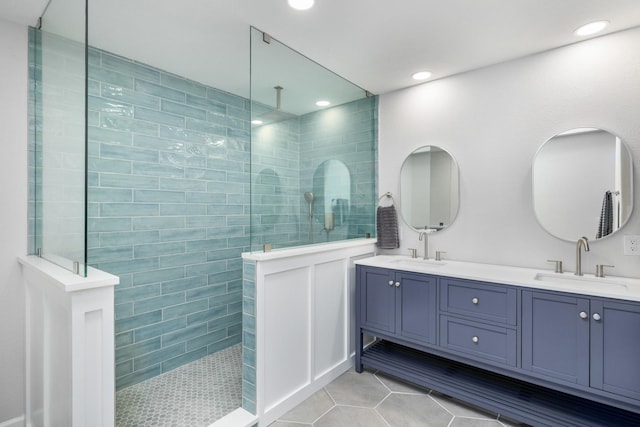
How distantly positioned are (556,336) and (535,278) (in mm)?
378

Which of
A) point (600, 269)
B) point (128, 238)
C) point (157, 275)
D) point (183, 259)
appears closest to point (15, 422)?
point (157, 275)

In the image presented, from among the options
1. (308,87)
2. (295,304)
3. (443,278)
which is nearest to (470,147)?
(443,278)

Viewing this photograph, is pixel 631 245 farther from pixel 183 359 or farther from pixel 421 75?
pixel 183 359

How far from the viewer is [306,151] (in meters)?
2.39

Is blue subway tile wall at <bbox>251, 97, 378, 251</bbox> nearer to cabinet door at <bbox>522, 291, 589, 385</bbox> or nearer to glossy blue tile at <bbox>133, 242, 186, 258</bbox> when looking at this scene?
glossy blue tile at <bbox>133, 242, 186, 258</bbox>

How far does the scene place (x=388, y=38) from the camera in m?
2.09

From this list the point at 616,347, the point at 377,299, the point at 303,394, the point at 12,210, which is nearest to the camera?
the point at 616,347

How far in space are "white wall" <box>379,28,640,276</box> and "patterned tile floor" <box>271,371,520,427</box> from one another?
109 cm

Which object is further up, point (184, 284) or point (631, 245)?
point (631, 245)

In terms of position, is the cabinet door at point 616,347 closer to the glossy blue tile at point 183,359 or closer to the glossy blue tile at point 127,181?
the glossy blue tile at point 183,359

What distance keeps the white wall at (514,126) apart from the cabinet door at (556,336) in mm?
558

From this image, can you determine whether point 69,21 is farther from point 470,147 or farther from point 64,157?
point 470,147

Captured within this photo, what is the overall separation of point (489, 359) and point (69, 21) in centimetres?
302

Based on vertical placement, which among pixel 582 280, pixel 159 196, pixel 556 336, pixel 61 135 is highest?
pixel 61 135
